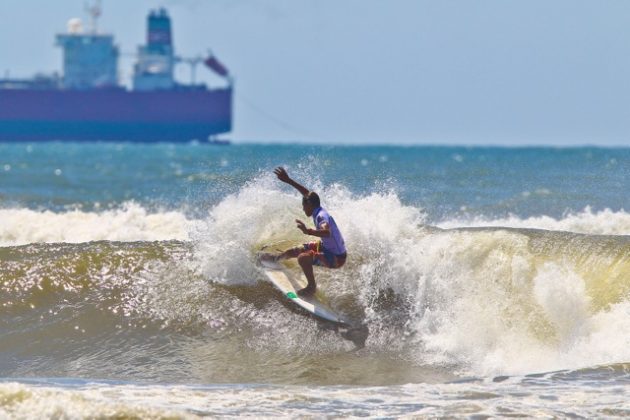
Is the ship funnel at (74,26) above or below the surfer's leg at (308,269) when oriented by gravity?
above

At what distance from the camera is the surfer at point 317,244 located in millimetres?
9789

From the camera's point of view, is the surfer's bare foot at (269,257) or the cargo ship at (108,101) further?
the cargo ship at (108,101)

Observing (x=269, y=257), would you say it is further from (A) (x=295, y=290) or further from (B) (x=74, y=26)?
(B) (x=74, y=26)

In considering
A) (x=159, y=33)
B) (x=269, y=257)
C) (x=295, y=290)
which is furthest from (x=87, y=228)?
(x=159, y=33)

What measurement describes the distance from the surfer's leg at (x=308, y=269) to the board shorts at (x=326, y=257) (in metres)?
0.05

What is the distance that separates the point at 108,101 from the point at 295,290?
99.7 m

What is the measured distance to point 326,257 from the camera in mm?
10141

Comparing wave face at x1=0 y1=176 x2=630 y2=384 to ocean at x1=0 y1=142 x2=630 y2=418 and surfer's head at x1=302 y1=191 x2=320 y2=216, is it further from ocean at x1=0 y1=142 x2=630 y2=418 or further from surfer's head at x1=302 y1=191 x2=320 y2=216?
surfer's head at x1=302 y1=191 x2=320 y2=216

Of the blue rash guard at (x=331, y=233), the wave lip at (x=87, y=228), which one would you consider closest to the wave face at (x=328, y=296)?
the blue rash guard at (x=331, y=233)

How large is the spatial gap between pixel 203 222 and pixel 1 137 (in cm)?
9496

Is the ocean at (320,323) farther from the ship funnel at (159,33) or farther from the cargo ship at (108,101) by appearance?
the ship funnel at (159,33)

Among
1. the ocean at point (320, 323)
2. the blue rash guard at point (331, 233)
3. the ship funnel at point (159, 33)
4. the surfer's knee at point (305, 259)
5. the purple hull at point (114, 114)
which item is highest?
the ship funnel at point (159, 33)

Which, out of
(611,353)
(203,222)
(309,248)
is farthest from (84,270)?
(611,353)

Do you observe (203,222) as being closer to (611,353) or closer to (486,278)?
(486,278)
